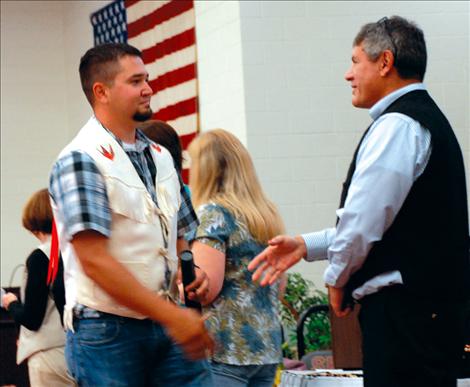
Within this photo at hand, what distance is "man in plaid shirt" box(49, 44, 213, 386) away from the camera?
3633 mm

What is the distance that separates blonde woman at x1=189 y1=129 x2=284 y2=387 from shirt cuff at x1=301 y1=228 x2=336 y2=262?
2.03 feet

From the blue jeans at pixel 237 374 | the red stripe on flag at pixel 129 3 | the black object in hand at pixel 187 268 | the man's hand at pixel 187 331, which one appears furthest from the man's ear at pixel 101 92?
the red stripe on flag at pixel 129 3

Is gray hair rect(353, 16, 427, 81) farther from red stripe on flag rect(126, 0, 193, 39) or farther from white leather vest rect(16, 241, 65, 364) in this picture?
red stripe on flag rect(126, 0, 193, 39)

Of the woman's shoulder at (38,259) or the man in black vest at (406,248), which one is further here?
the woman's shoulder at (38,259)

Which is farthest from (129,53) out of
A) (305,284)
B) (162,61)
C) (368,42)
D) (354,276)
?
(162,61)

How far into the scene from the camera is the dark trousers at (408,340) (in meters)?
3.71

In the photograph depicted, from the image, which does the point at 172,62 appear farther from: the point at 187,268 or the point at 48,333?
the point at 187,268

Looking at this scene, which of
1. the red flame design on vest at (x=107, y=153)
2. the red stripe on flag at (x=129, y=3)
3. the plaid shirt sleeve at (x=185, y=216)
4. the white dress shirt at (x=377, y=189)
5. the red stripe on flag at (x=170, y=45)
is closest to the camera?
the white dress shirt at (x=377, y=189)

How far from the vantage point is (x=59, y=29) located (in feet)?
44.8

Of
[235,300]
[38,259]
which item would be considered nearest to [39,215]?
[38,259]

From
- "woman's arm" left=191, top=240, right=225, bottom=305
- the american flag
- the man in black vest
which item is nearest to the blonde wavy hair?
"woman's arm" left=191, top=240, right=225, bottom=305

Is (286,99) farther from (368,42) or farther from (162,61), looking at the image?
(368,42)

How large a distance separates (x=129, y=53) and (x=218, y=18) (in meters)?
5.23

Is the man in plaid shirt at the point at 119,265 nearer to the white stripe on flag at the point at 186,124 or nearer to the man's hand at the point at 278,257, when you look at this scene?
the man's hand at the point at 278,257
